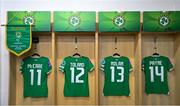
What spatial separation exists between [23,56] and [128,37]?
4.67 feet

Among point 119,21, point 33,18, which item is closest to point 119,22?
point 119,21

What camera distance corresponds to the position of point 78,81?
Answer: 10.4 ft

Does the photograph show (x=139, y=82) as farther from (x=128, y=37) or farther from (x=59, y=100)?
(x=59, y=100)

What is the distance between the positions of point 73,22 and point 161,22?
111 centimetres

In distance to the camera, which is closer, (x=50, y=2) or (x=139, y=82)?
(x=139, y=82)

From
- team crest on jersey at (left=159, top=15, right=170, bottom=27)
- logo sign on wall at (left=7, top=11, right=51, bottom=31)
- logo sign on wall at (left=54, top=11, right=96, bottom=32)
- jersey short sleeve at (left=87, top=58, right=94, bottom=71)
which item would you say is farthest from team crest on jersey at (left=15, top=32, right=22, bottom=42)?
team crest on jersey at (left=159, top=15, right=170, bottom=27)

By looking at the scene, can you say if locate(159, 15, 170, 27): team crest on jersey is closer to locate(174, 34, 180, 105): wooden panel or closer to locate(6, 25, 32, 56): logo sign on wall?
locate(174, 34, 180, 105): wooden panel

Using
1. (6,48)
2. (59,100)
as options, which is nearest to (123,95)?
(59,100)

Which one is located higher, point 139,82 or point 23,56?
point 23,56

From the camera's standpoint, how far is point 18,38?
117 inches

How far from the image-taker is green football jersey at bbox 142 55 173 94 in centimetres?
320

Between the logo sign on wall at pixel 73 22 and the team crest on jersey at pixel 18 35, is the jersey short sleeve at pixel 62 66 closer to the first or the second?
the logo sign on wall at pixel 73 22

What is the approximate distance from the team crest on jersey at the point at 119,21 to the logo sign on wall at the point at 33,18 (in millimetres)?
827

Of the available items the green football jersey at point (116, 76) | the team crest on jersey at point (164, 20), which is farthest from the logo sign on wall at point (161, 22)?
the green football jersey at point (116, 76)
